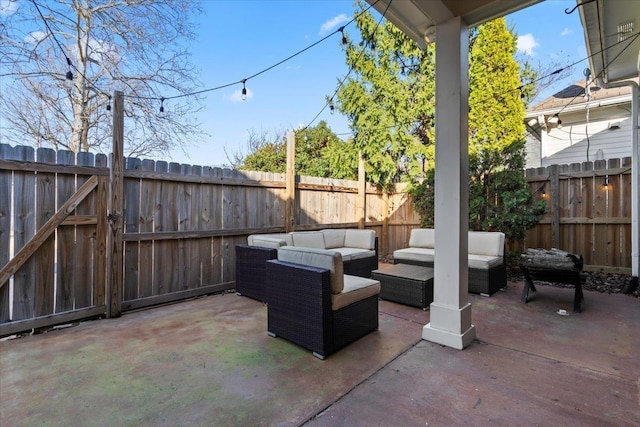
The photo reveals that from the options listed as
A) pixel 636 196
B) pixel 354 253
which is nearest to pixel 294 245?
pixel 354 253

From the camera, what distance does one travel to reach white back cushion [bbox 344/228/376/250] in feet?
18.1

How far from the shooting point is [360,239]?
5.62 m

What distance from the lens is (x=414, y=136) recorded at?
26.6 feet

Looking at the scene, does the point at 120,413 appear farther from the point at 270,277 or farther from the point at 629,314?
the point at 629,314

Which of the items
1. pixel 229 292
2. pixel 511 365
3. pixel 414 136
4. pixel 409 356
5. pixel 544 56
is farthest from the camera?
pixel 544 56

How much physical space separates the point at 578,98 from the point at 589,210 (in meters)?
4.10

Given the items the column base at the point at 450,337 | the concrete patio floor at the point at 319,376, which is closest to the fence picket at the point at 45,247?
the concrete patio floor at the point at 319,376

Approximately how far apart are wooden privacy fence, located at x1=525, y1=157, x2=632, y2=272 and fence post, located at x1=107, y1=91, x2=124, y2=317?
6875mm

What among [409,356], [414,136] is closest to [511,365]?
[409,356]

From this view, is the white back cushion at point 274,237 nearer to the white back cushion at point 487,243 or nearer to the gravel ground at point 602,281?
the white back cushion at point 487,243

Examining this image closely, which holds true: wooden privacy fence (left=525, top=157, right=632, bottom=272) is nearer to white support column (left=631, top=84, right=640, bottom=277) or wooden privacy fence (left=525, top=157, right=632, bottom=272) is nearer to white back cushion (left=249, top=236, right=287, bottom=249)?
white support column (left=631, top=84, right=640, bottom=277)

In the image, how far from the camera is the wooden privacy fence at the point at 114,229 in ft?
9.89

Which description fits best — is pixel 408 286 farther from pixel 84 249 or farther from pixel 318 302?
pixel 84 249

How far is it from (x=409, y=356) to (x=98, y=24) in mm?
8208
